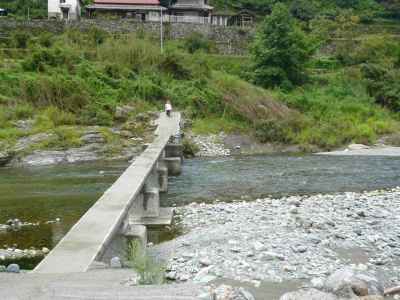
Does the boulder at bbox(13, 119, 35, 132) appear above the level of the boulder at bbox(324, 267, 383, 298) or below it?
below

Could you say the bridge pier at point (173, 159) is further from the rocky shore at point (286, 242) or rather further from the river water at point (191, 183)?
the rocky shore at point (286, 242)

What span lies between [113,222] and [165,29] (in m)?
44.4

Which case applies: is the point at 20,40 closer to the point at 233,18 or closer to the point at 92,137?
the point at 92,137

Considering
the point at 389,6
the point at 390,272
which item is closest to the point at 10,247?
the point at 390,272

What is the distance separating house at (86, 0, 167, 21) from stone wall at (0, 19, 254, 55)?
3.64 meters

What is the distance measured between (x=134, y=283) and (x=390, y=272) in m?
4.97

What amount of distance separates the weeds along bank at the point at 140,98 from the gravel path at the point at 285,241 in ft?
46.8

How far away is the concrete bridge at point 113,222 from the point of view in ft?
25.5

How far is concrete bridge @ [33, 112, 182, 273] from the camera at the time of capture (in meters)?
7.78

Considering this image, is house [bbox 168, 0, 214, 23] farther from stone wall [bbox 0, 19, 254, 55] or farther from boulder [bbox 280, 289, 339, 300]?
boulder [bbox 280, 289, 339, 300]

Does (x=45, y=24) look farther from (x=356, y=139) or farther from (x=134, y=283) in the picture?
(x=134, y=283)

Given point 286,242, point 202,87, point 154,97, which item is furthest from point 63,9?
point 286,242

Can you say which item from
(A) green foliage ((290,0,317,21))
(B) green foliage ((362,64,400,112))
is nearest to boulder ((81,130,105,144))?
(B) green foliage ((362,64,400,112))

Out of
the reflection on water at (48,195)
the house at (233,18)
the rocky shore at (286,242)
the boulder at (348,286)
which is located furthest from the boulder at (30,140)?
the house at (233,18)
